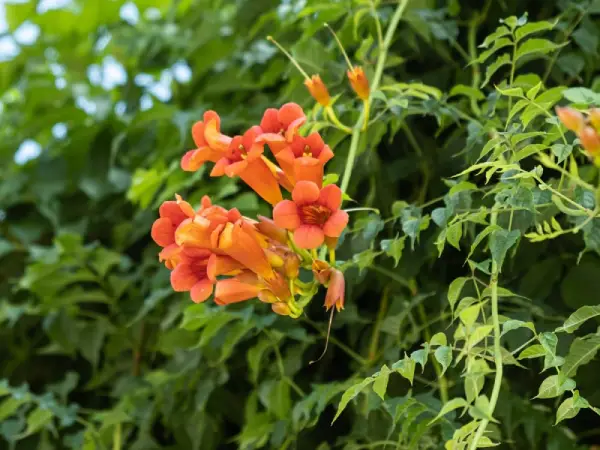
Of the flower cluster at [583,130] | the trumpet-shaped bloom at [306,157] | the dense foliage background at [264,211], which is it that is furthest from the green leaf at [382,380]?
the flower cluster at [583,130]

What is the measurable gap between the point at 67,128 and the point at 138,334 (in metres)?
0.63

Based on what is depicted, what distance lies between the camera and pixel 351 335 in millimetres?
1327

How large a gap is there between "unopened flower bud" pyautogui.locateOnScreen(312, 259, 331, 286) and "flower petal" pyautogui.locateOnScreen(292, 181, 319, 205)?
0.09 meters

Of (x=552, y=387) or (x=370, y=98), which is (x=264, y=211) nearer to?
(x=370, y=98)

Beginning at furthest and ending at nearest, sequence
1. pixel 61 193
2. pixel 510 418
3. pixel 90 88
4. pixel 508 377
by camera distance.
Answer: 1. pixel 90 88
2. pixel 61 193
3. pixel 508 377
4. pixel 510 418

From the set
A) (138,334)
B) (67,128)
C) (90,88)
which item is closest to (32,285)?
(138,334)

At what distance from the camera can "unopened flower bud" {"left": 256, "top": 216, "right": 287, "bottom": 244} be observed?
2.92 feet

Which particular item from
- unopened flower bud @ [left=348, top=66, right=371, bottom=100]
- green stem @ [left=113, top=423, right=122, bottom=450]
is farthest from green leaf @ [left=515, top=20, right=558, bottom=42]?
green stem @ [left=113, top=423, right=122, bottom=450]

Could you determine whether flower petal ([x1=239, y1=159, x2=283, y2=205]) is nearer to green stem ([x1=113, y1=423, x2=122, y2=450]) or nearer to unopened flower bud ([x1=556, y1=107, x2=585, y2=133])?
unopened flower bud ([x1=556, y1=107, x2=585, y2=133])

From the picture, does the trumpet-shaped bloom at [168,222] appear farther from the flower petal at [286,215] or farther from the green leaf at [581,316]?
the green leaf at [581,316]

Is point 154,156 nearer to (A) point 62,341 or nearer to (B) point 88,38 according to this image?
(A) point 62,341

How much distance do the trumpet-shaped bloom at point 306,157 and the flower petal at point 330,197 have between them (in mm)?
33

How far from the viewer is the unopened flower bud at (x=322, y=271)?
879 millimetres

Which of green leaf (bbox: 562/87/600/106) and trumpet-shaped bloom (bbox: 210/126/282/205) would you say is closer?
trumpet-shaped bloom (bbox: 210/126/282/205)
